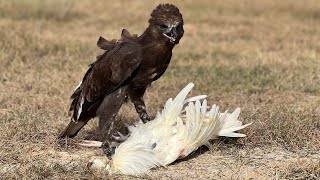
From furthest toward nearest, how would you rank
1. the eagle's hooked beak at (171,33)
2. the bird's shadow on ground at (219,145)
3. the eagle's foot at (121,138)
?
the eagle's foot at (121,138) < the bird's shadow on ground at (219,145) < the eagle's hooked beak at (171,33)

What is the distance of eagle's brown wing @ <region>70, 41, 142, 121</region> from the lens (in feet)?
14.7

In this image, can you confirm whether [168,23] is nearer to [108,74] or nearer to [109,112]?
[108,74]

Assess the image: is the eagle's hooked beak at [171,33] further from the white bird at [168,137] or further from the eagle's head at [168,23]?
the white bird at [168,137]

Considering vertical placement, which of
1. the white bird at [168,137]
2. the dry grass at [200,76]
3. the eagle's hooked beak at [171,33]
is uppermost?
the eagle's hooked beak at [171,33]

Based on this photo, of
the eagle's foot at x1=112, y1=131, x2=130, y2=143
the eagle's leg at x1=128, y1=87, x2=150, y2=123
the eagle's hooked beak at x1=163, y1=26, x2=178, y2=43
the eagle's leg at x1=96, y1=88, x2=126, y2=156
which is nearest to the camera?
the eagle's hooked beak at x1=163, y1=26, x2=178, y2=43

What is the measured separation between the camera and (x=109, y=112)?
467 centimetres

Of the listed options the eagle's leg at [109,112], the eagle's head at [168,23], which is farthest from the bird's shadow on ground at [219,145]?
the eagle's head at [168,23]

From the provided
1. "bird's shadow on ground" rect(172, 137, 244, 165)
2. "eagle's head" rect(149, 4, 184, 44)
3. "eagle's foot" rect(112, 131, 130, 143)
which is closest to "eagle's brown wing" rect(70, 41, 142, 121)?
"eagle's head" rect(149, 4, 184, 44)

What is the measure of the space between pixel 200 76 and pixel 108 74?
3.51 metres

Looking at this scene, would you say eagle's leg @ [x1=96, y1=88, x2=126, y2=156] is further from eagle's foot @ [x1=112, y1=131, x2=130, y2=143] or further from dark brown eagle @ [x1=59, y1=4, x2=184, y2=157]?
eagle's foot @ [x1=112, y1=131, x2=130, y2=143]

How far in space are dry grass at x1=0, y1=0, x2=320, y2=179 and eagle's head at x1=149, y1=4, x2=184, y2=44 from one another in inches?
40.1

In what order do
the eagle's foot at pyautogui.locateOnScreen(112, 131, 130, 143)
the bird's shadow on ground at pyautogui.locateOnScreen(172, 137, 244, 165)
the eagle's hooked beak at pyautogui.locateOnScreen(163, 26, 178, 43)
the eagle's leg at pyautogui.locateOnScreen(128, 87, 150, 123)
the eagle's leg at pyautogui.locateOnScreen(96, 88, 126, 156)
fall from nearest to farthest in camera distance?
the eagle's hooked beak at pyautogui.locateOnScreen(163, 26, 178, 43) < the eagle's leg at pyautogui.locateOnScreen(96, 88, 126, 156) < the eagle's leg at pyautogui.locateOnScreen(128, 87, 150, 123) < the bird's shadow on ground at pyautogui.locateOnScreen(172, 137, 244, 165) < the eagle's foot at pyautogui.locateOnScreen(112, 131, 130, 143)

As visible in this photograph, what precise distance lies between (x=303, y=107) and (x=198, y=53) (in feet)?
11.0

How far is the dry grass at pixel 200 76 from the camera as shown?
4.69 meters
